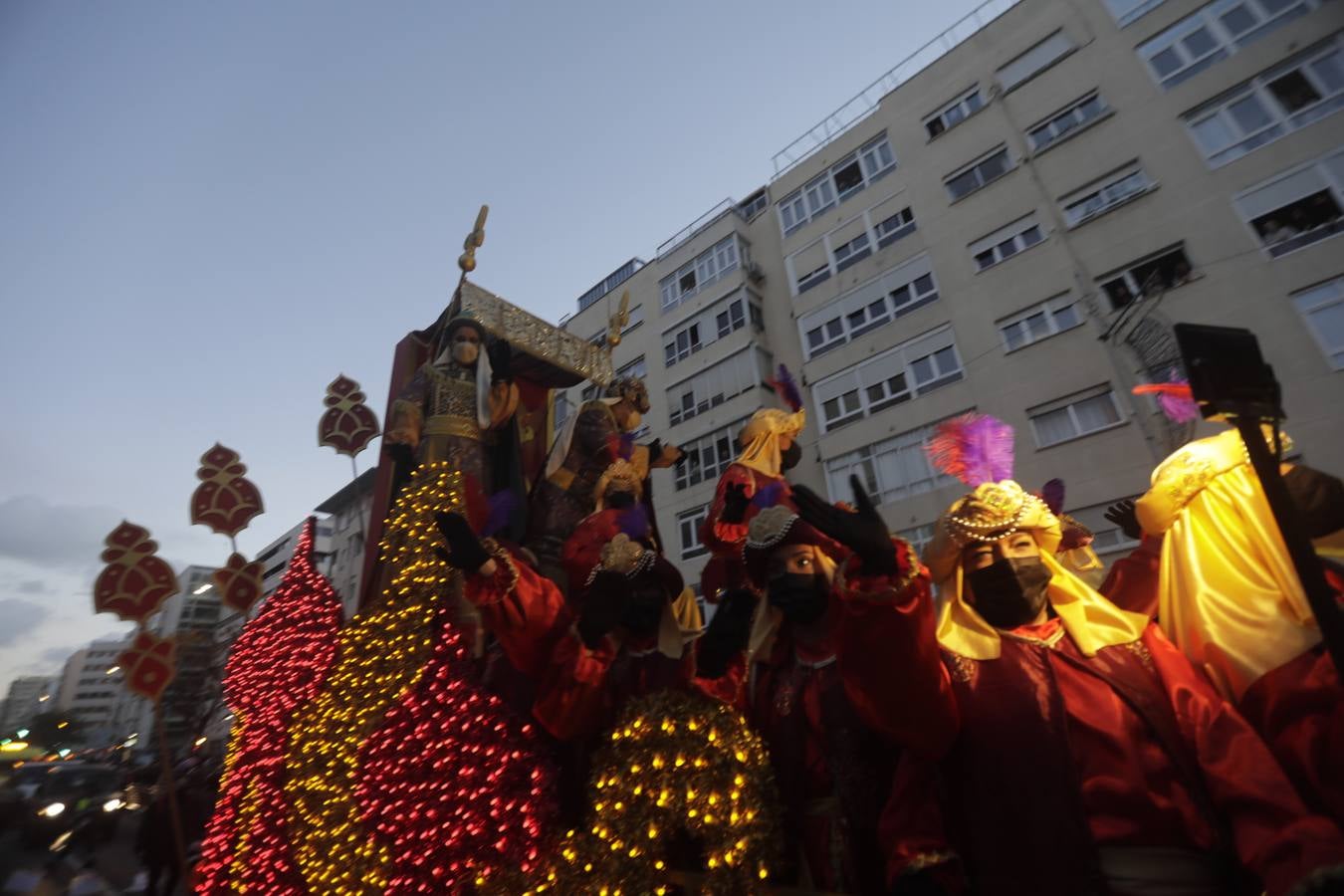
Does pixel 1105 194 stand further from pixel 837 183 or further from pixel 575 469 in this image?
pixel 575 469

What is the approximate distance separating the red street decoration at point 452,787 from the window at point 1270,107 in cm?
1533

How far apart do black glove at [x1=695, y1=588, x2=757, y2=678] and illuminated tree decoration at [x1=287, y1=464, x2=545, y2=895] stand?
4.70 feet

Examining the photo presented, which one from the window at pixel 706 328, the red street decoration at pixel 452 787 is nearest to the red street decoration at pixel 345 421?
the red street decoration at pixel 452 787

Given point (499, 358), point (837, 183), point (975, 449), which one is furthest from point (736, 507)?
point (837, 183)

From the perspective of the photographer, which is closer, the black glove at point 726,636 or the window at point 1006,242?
the black glove at point 726,636

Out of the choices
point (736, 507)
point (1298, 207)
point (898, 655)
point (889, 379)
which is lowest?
point (898, 655)

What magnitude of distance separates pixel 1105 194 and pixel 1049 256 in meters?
1.57

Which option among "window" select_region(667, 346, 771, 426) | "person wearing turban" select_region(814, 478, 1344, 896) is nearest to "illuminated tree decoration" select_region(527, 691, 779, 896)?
"person wearing turban" select_region(814, 478, 1344, 896)

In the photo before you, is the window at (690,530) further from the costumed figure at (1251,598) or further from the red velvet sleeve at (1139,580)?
the costumed figure at (1251,598)

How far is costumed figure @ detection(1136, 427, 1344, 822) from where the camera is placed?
198cm

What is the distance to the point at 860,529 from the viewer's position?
6.85ft

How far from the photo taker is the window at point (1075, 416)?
454 inches

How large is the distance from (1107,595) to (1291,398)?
991 cm

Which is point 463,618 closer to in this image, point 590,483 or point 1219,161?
point 590,483
